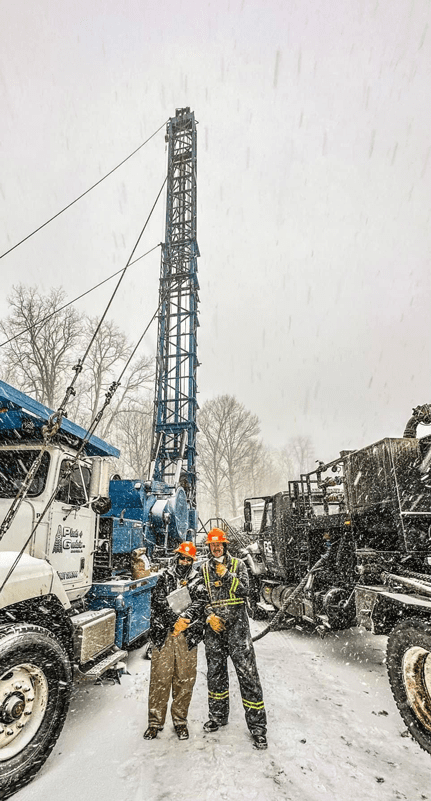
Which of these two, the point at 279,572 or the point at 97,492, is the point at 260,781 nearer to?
the point at 97,492

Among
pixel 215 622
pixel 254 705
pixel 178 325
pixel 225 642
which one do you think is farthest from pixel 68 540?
pixel 178 325

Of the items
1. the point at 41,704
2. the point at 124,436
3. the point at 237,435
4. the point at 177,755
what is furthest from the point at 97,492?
the point at 237,435

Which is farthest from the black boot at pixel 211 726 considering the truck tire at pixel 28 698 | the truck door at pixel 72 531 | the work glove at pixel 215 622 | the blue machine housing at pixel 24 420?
the blue machine housing at pixel 24 420

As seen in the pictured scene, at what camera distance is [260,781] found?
299cm

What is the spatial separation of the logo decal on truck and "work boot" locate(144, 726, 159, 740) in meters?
1.80

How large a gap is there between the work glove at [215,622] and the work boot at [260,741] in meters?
0.87

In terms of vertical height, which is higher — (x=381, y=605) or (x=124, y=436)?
(x=124, y=436)

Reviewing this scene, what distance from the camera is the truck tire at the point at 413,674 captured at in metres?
3.49

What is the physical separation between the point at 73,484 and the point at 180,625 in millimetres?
1915

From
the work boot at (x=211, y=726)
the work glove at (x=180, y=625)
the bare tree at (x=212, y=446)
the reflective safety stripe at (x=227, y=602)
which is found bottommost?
the work boot at (x=211, y=726)

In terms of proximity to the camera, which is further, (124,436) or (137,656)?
(124,436)

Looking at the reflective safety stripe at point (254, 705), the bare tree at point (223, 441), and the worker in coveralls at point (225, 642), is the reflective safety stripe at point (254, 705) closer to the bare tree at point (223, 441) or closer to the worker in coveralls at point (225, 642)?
the worker in coveralls at point (225, 642)

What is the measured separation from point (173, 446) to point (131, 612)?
9.79 metres

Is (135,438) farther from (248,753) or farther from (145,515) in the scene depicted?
(248,753)
